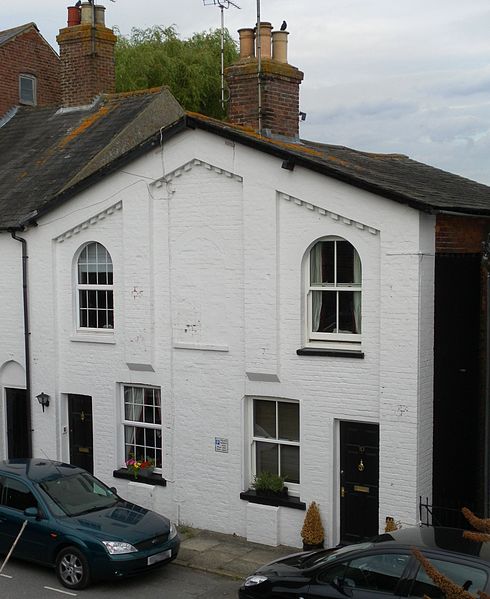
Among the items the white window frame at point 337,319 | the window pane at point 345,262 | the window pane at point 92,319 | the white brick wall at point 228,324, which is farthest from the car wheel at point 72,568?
the window pane at point 345,262

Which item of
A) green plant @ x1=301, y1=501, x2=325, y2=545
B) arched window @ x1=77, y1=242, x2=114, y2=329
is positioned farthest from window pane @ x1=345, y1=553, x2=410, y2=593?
arched window @ x1=77, y1=242, x2=114, y2=329

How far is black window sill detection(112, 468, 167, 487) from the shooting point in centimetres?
1570

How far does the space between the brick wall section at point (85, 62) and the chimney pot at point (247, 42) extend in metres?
6.23

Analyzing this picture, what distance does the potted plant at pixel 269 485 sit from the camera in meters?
14.3

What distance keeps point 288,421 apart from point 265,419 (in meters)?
0.49

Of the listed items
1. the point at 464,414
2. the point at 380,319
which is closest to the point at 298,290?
the point at 380,319

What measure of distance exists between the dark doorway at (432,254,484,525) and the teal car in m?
4.72

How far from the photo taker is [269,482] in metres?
14.4

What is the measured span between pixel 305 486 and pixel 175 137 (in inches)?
265

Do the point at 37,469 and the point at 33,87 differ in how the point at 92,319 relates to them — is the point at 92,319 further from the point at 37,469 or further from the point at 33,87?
the point at 33,87

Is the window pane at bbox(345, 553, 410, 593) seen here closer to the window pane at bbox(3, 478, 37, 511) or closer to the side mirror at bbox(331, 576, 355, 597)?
the side mirror at bbox(331, 576, 355, 597)

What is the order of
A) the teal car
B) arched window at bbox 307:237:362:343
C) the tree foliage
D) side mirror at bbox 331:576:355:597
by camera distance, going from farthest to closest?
1. the tree foliage
2. arched window at bbox 307:237:362:343
3. the teal car
4. side mirror at bbox 331:576:355:597

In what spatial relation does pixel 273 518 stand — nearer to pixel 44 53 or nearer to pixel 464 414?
pixel 464 414

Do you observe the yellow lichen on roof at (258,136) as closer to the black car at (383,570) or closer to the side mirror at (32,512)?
the side mirror at (32,512)
